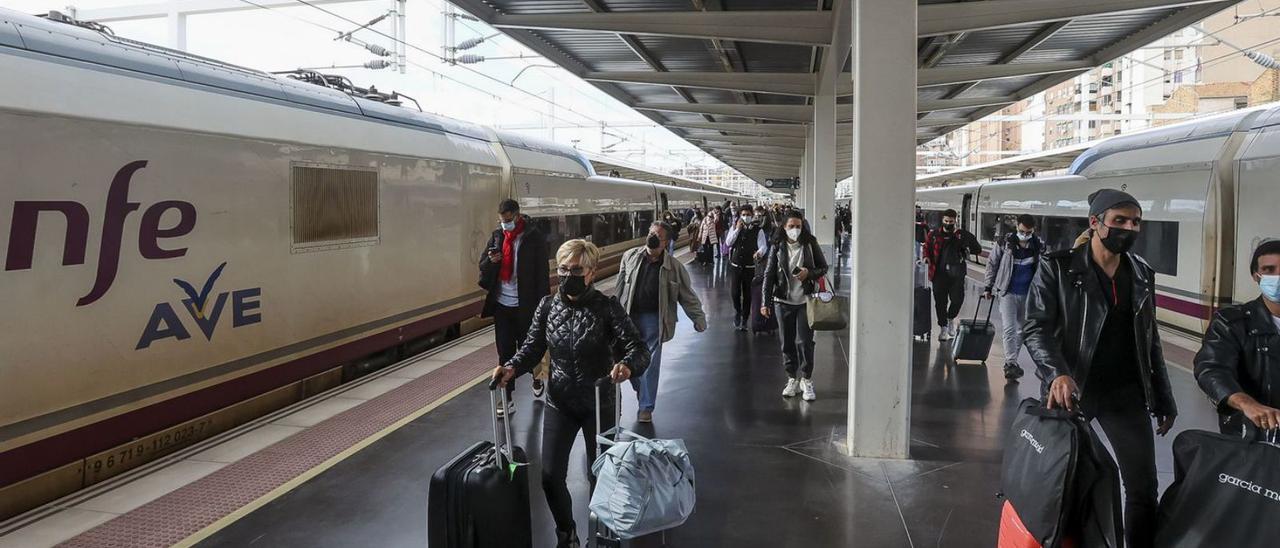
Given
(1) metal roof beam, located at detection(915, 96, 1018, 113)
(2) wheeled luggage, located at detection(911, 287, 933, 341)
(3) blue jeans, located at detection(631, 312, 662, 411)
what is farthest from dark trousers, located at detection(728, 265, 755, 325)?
(1) metal roof beam, located at detection(915, 96, 1018, 113)

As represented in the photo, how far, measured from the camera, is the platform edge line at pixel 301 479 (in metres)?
3.89

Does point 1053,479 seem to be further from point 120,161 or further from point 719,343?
point 719,343

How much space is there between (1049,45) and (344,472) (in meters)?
11.9

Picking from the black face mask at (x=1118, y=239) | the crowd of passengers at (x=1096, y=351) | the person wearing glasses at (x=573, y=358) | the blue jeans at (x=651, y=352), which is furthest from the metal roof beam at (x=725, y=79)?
the black face mask at (x=1118, y=239)

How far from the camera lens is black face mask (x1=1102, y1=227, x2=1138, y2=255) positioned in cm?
309

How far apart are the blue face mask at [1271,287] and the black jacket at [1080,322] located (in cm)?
35

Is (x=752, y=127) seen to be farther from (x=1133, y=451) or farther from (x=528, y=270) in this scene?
(x=1133, y=451)

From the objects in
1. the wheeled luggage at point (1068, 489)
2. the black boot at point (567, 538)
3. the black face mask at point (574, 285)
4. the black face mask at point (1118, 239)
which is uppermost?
the black face mask at point (1118, 239)

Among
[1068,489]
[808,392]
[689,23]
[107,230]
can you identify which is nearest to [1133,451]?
[1068,489]

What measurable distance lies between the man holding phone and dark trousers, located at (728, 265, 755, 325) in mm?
4884

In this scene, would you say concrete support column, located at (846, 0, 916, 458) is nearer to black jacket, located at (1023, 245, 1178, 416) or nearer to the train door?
black jacket, located at (1023, 245, 1178, 416)

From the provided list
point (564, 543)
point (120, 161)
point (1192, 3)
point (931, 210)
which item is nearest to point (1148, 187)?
point (1192, 3)

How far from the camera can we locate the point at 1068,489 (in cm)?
261

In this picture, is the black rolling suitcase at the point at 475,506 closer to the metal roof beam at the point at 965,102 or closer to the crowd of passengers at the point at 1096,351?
the crowd of passengers at the point at 1096,351
